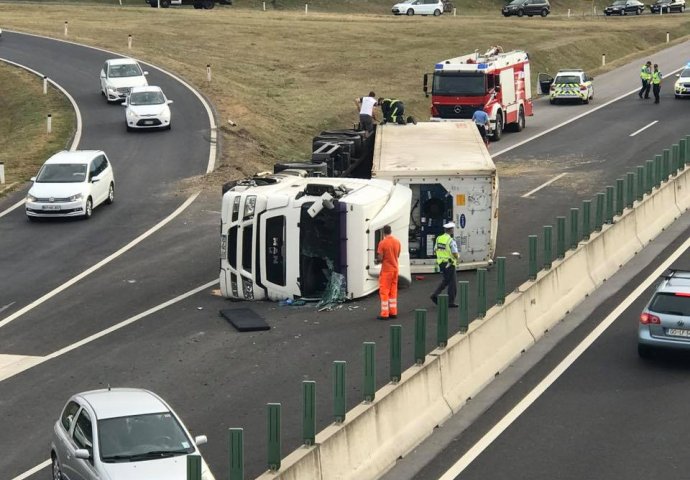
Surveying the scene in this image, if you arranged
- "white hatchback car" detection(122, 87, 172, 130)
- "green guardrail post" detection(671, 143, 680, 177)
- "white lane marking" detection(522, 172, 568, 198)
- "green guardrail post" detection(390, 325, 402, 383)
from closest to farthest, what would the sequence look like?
"green guardrail post" detection(390, 325, 402, 383) < "green guardrail post" detection(671, 143, 680, 177) < "white lane marking" detection(522, 172, 568, 198) < "white hatchback car" detection(122, 87, 172, 130)

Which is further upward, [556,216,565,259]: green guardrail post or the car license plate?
[556,216,565,259]: green guardrail post

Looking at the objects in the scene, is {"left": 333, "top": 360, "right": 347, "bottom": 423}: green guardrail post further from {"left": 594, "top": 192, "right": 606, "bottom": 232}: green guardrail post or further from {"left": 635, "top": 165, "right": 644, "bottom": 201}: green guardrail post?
{"left": 635, "top": 165, "right": 644, "bottom": 201}: green guardrail post

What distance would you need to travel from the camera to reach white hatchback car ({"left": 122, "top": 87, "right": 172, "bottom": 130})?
1826 inches

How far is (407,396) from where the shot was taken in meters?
18.7

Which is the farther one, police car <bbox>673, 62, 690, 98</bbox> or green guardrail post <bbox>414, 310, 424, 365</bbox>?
police car <bbox>673, 62, 690, 98</bbox>

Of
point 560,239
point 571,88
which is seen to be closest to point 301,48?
point 571,88

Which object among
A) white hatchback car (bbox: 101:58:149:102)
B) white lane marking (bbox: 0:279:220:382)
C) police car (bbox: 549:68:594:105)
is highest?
white hatchback car (bbox: 101:58:149:102)

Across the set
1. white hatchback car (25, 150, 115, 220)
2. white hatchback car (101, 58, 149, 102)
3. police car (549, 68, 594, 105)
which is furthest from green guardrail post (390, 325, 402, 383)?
police car (549, 68, 594, 105)

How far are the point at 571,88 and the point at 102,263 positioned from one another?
3103cm

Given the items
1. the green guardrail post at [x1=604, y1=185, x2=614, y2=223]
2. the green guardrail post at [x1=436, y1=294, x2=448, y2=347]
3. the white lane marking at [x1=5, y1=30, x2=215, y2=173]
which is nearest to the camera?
the green guardrail post at [x1=436, y1=294, x2=448, y2=347]

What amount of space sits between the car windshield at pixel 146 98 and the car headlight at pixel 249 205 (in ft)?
70.9

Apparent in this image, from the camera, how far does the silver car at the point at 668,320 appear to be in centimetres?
2181

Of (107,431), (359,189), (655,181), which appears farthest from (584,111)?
(107,431)

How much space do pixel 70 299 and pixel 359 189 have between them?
6398mm
